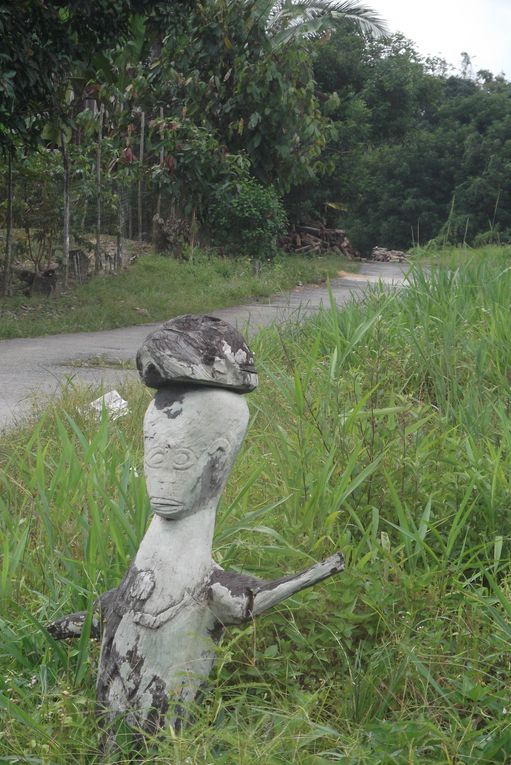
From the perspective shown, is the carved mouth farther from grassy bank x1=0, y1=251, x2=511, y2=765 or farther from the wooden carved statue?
grassy bank x1=0, y1=251, x2=511, y2=765

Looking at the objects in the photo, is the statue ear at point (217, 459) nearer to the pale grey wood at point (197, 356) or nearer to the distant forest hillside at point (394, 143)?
the pale grey wood at point (197, 356)

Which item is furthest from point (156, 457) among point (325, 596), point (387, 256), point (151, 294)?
point (387, 256)

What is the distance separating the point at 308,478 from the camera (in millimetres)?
2951

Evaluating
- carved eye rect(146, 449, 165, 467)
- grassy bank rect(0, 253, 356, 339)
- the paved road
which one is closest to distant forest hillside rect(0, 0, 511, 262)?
grassy bank rect(0, 253, 356, 339)

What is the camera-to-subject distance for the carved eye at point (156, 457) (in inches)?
72.5

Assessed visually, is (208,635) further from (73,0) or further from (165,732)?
(73,0)

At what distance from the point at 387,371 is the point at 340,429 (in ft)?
3.25

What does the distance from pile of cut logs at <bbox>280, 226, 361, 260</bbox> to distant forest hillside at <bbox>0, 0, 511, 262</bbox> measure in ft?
1.56

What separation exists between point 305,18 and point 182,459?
1737 centimetres

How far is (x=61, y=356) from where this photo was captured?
7656mm

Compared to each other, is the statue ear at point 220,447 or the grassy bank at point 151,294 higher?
the statue ear at point 220,447

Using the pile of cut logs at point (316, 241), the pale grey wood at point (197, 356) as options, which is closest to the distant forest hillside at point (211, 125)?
the pile of cut logs at point (316, 241)

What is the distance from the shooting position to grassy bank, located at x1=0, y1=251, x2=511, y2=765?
189 cm

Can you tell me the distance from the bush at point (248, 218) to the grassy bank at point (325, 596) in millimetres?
11958
